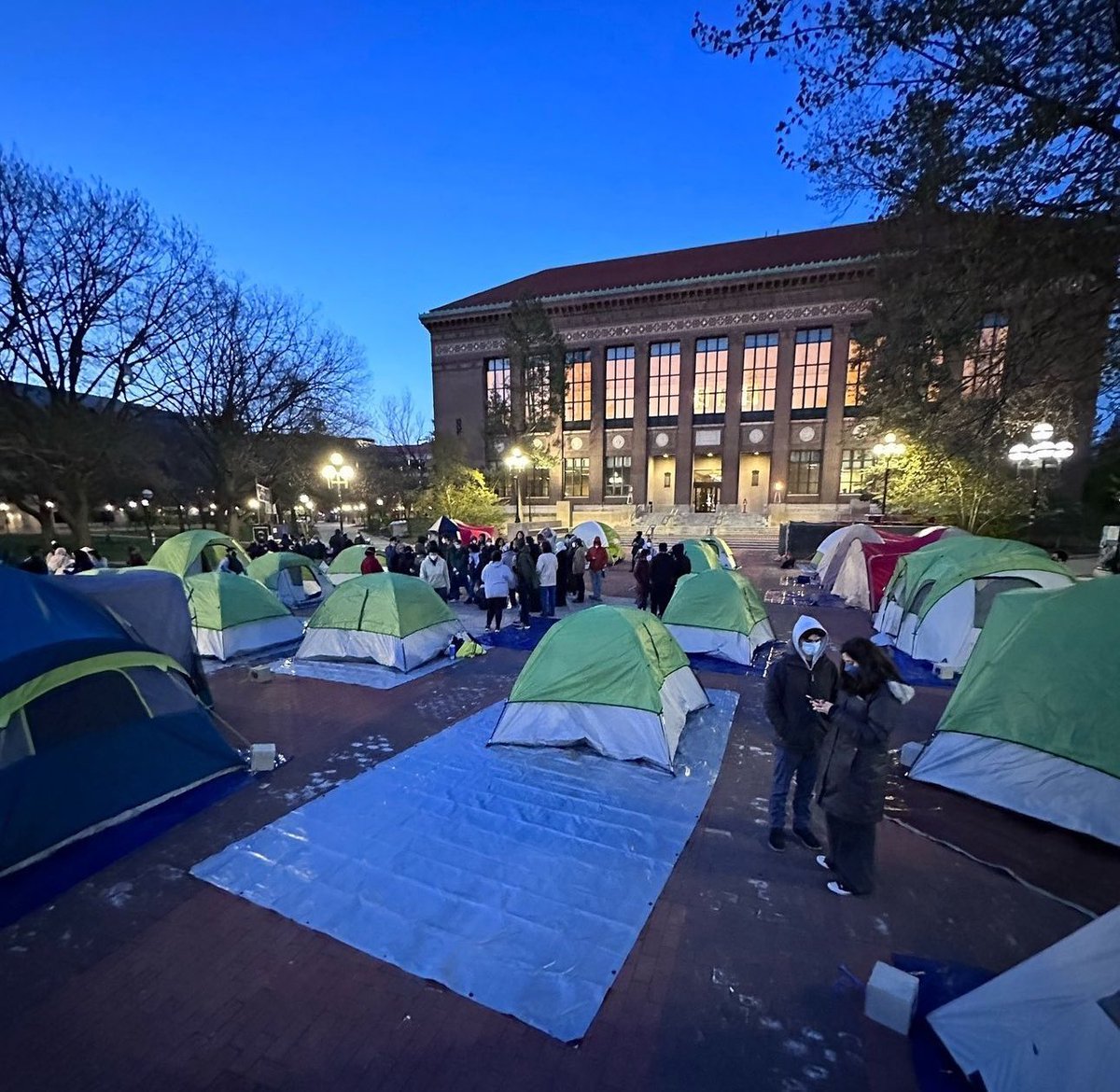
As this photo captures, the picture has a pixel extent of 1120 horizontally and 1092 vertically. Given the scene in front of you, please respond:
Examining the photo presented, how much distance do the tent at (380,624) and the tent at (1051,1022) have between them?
7979 millimetres

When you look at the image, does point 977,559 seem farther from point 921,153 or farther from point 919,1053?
point 919,1053

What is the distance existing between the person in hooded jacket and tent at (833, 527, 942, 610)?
414 inches

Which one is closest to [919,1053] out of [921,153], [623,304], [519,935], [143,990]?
[519,935]

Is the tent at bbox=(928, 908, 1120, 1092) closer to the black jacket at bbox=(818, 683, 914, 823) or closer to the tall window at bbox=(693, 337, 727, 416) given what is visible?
the black jacket at bbox=(818, 683, 914, 823)

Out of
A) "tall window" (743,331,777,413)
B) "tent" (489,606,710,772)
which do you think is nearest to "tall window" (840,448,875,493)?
"tall window" (743,331,777,413)

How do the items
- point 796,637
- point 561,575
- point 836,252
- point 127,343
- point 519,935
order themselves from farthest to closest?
1. point 836,252
2. point 127,343
3. point 561,575
4. point 796,637
5. point 519,935

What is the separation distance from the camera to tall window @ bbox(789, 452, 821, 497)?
114 ft

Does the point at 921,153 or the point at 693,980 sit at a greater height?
the point at 921,153

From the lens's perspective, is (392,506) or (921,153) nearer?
(921,153)

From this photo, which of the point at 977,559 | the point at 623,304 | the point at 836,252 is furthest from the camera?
the point at 623,304

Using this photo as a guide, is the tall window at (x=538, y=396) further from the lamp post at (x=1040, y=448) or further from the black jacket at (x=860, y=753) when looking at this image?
the black jacket at (x=860, y=753)

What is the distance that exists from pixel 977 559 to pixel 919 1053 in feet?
28.3

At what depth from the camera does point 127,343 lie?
21.2m

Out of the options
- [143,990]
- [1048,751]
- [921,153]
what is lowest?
[143,990]
